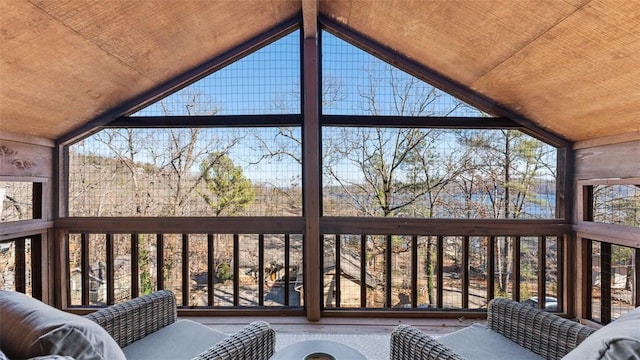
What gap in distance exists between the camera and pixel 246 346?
135 cm

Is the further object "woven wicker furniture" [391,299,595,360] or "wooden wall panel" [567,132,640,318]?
"wooden wall panel" [567,132,640,318]

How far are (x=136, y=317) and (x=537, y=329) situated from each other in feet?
7.21

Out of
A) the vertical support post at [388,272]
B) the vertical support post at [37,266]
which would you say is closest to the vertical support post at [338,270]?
the vertical support post at [388,272]

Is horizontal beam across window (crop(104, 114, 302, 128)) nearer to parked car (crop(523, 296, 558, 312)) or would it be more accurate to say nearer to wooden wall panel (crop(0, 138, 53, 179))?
wooden wall panel (crop(0, 138, 53, 179))

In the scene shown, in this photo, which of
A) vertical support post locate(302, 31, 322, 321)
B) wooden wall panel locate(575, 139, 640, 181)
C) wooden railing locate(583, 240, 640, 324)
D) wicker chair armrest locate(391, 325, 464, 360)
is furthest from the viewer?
vertical support post locate(302, 31, 322, 321)

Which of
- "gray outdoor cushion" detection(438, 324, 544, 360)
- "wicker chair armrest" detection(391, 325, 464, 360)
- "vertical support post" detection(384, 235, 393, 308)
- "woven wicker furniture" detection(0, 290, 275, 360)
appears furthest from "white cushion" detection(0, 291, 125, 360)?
"vertical support post" detection(384, 235, 393, 308)

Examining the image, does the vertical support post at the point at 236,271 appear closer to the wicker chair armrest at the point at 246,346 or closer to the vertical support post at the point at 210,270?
the vertical support post at the point at 210,270

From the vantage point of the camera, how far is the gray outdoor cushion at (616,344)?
755mm

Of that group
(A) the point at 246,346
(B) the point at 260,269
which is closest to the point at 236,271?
→ (B) the point at 260,269

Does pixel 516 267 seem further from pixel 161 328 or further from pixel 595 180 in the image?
pixel 161 328

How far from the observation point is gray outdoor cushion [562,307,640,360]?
0.75m

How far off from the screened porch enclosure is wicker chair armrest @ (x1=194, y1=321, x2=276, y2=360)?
3.97ft

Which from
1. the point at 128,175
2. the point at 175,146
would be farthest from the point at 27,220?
the point at 175,146

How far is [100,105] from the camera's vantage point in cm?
255
